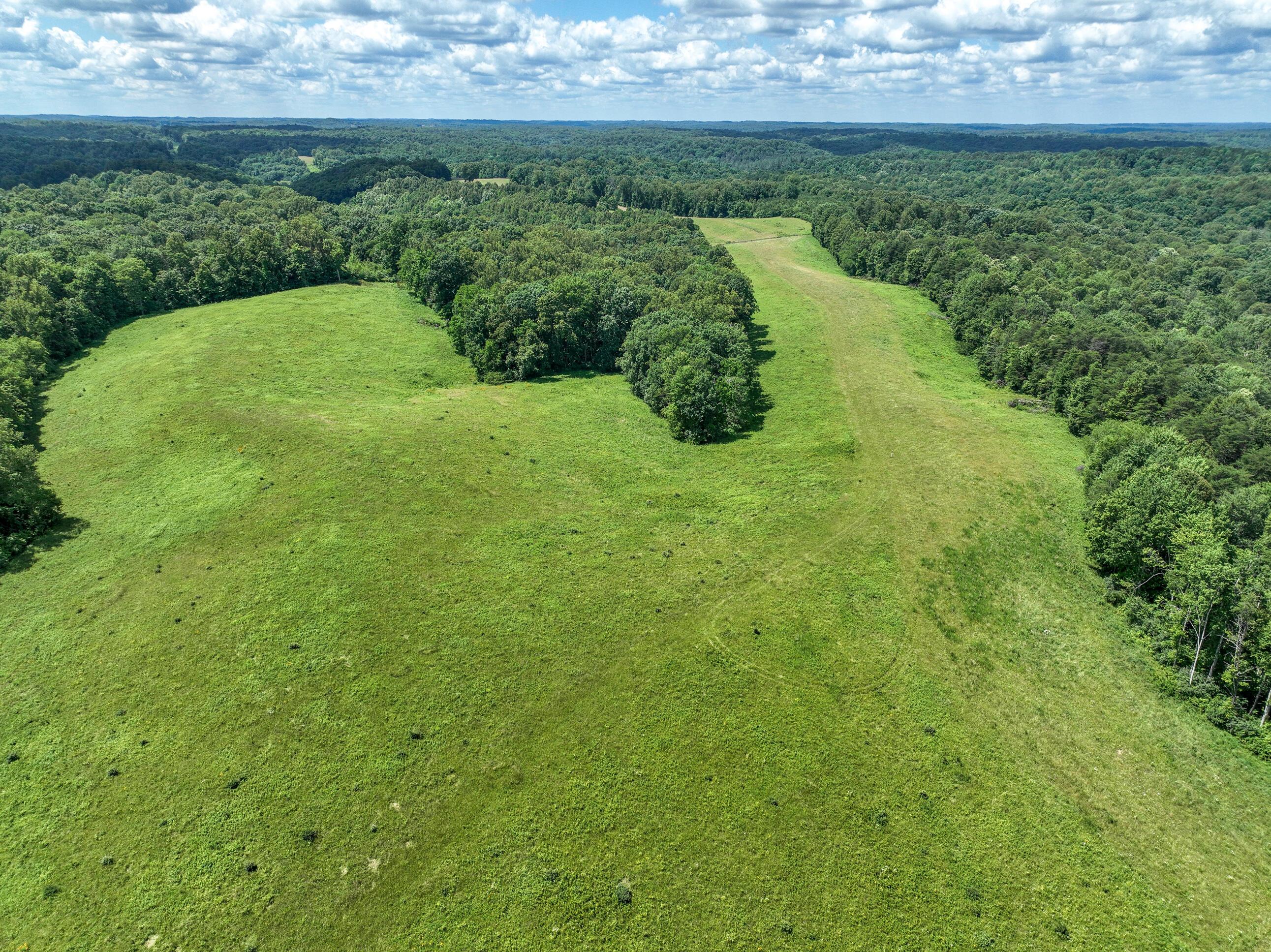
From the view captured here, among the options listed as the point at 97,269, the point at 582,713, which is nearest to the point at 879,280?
the point at 582,713

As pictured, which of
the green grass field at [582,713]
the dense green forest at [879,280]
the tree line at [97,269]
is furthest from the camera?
the tree line at [97,269]

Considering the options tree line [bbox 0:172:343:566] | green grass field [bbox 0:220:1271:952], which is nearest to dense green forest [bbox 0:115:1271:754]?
tree line [bbox 0:172:343:566]

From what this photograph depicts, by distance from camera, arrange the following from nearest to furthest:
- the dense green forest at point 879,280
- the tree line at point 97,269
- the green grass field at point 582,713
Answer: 1. the green grass field at point 582,713
2. the dense green forest at point 879,280
3. the tree line at point 97,269

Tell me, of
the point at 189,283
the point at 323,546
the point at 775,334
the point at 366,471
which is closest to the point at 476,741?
the point at 323,546

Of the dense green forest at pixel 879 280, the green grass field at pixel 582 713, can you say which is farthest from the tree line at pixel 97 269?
the green grass field at pixel 582 713

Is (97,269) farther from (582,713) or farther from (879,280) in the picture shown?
(879,280)

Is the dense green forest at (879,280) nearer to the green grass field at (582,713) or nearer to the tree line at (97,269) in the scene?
the tree line at (97,269)

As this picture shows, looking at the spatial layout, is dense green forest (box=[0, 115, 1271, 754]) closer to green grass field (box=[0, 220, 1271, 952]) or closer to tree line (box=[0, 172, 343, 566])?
tree line (box=[0, 172, 343, 566])

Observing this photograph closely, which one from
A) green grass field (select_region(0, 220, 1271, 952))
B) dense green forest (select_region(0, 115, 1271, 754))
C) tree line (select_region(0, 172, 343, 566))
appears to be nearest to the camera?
green grass field (select_region(0, 220, 1271, 952))

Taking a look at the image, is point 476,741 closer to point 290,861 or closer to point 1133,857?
point 290,861
